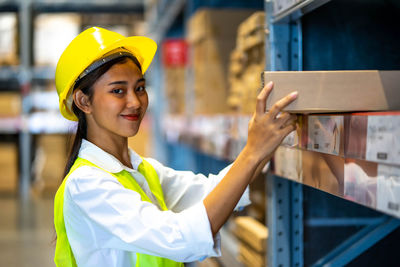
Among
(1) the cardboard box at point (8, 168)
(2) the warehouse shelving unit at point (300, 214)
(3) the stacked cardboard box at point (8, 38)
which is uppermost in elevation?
(3) the stacked cardboard box at point (8, 38)

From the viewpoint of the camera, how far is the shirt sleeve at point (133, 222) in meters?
1.49

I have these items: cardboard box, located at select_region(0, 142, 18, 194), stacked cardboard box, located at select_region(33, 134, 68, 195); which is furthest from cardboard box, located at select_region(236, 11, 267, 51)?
cardboard box, located at select_region(0, 142, 18, 194)

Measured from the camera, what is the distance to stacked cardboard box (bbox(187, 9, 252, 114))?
425 centimetres

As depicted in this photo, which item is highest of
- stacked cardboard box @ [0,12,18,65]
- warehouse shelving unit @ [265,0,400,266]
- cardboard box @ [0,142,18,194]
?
stacked cardboard box @ [0,12,18,65]

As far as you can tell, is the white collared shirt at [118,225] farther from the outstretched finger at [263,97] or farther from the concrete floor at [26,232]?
the concrete floor at [26,232]

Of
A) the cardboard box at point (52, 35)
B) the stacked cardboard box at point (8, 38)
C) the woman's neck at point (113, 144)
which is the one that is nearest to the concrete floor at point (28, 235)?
the woman's neck at point (113, 144)

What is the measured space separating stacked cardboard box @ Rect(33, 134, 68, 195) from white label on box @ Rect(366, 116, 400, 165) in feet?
25.9

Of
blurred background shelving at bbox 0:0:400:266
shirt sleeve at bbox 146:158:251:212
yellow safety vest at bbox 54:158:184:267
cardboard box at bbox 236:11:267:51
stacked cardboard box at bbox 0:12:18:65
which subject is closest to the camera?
blurred background shelving at bbox 0:0:400:266

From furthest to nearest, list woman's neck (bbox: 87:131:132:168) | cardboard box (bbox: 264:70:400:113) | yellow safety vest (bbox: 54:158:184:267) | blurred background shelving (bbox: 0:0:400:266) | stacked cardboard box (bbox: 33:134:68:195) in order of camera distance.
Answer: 1. stacked cardboard box (bbox: 33:134:68:195)
2. woman's neck (bbox: 87:131:132:168)
3. yellow safety vest (bbox: 54:158:184:267)
4. cardboard box (bbox: 264:70:400:113)
5. blurred background shelving (bbox: 0:0:400:266)

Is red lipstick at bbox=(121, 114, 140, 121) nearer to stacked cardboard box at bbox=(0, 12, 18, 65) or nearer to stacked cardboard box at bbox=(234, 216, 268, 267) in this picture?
stacked cardboard box at bbox=(234, 216, 268, 267)

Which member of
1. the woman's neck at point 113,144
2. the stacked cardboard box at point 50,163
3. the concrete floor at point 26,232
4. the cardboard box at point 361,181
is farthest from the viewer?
the stacked cardboard box at point 50,163

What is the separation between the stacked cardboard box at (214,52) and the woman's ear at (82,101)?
250 centimetres

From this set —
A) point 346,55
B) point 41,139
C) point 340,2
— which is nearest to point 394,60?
point 346,55

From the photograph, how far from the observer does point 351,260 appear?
2.15 m
